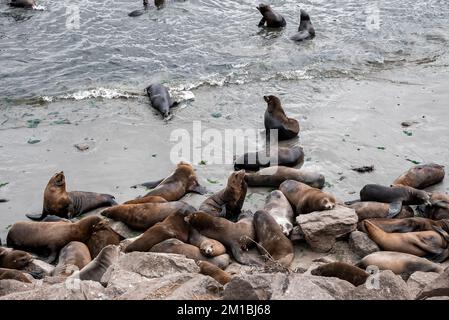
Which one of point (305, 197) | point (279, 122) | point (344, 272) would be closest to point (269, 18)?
point (279, 122)

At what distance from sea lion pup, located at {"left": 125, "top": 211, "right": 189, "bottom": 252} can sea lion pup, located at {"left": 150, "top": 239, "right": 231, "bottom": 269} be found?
14 centimetres

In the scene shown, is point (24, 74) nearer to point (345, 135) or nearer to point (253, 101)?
point (253, 101)

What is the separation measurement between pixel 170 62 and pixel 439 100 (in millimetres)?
6184

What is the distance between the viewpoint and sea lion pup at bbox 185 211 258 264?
22.9ft

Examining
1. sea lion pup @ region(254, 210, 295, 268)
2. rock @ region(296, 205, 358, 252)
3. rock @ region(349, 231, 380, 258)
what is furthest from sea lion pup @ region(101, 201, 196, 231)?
rock @ region(349, 231, 380, 258)

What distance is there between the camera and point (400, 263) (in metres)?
6.31

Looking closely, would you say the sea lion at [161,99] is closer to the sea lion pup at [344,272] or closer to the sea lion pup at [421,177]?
the sea lion pup at [421,177]

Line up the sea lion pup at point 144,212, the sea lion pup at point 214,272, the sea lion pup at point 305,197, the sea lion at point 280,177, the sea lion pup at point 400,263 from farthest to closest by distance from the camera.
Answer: the sea lion at point 280,177 → the sea lion pup at point 144,212 → the sea lion pup at point 305,197 → the sea lion pup at point 400,263 → the sea lion pup at point 214,272

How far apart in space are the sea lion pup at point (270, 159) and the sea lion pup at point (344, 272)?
3.46 metres

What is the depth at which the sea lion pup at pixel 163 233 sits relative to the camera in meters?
6.80

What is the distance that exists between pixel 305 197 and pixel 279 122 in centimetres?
255

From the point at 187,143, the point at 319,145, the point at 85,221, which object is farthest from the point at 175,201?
the point at 319,145

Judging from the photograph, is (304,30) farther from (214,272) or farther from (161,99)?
(214,272)

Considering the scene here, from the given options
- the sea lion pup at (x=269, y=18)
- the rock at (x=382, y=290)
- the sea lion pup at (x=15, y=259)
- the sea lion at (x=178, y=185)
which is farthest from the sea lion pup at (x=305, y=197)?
the sea lion pup at (x=269, y=18)
